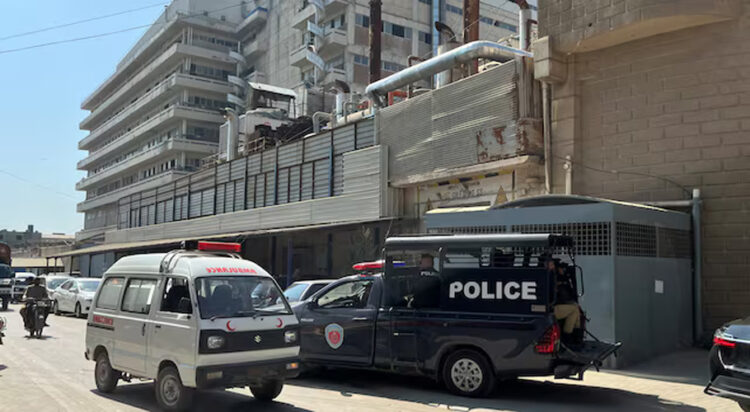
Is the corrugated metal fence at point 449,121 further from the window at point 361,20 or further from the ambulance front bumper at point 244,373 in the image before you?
the window at point 361,20

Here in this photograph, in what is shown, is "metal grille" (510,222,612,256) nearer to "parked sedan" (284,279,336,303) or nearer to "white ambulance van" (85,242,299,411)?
"parked sedan" (284,279,336,303)

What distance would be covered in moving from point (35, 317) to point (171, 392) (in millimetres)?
10279

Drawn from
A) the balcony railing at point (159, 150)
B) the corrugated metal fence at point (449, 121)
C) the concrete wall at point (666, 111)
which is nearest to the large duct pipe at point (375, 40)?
the corrugated metal fence at point (449, 121)

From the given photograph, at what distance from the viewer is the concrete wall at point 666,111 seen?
13.2m

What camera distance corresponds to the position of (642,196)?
1438 cm

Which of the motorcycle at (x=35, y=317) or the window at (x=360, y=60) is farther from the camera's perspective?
the window at (x=360, y=60)

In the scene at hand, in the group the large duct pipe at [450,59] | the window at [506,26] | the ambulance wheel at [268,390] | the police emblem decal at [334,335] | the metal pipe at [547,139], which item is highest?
the window at [506,26]

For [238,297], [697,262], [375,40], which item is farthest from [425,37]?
[238,297]

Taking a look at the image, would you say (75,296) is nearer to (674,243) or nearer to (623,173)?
(623,173)

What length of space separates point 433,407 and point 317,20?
4591cm

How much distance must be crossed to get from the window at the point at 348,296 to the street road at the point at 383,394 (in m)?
1.24

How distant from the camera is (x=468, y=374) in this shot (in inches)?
336

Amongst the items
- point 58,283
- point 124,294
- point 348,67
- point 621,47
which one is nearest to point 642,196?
point 621,47

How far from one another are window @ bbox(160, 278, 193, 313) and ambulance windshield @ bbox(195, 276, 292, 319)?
0.22 metres
